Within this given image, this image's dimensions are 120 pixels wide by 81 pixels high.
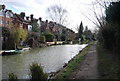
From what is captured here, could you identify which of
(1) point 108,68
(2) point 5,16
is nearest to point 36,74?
(1) point 108,68

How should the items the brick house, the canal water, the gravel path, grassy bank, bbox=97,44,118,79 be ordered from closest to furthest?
grassy bank, bbox=97,44,118,79
the gravel path
the canal water
the brick house

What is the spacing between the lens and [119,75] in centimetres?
625

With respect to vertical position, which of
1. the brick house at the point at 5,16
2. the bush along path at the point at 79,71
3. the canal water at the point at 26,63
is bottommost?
the canal water at the point at 26,63

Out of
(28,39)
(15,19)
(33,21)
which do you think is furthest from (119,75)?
(33,21)

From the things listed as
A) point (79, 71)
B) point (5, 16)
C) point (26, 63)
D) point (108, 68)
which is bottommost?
point (26, 63)

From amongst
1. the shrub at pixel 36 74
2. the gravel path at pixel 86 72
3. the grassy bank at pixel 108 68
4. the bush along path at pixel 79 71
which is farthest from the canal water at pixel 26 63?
the grassy bank at pixel 108 68

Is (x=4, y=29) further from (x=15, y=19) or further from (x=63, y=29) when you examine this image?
(x=63, y=29)

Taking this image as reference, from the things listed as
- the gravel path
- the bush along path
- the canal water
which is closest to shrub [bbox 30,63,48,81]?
the bush along path

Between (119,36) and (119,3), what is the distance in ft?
7.05

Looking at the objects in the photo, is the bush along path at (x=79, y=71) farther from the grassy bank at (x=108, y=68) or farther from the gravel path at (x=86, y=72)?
the grassy bank at (x=108, y=68)

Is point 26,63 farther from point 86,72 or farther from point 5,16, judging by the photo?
point 5,16

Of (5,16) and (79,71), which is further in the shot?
(5,16)

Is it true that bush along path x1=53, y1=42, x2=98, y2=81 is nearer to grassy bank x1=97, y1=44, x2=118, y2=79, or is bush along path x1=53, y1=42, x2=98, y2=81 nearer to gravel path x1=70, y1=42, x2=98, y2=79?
gravel path x1=70, y1=42, x2=98, y2=79

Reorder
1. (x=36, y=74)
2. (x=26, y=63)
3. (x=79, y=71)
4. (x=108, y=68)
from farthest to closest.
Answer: (x=26, y=63) → (x=79, y=71) → (x=108, y=68) → (x=36, y=74)
